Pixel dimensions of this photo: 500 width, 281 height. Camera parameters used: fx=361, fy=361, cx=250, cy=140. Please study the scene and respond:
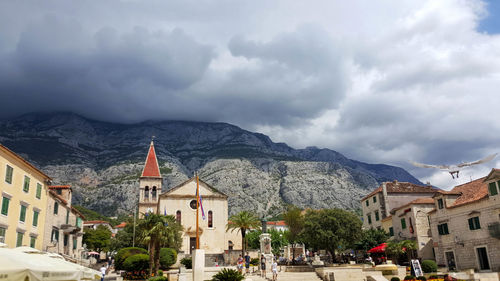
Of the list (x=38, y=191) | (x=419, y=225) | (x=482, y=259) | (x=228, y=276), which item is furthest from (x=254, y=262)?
(x=38, y=191)

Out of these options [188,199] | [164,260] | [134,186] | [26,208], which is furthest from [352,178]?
[26,208]

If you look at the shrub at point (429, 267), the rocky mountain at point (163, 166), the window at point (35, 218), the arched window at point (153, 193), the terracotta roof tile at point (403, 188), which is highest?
the rocky mountain at point (163, 166)

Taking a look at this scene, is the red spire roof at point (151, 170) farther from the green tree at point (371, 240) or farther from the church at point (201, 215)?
the green tree at point (371, 240)

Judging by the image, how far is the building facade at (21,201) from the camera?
87.6 feet

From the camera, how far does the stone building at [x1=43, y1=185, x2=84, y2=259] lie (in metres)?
34.5

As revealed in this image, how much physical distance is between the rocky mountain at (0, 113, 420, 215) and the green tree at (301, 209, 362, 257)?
87866 millimetres

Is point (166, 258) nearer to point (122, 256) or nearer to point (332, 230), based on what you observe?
point (122, 256)

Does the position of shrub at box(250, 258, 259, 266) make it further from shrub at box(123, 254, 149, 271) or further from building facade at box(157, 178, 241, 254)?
shrub at box(123, 254, 149, 271)

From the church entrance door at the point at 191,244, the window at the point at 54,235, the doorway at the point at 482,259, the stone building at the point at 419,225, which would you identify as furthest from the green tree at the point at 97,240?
the doorway at the point at 482,259

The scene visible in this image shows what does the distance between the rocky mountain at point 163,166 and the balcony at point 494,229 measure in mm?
101558

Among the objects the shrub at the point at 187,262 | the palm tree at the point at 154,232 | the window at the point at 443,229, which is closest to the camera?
the palm tree at the point at 154,232

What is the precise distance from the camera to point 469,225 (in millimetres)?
33906

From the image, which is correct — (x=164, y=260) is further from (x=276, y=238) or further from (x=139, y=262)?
(x=276, y=238)

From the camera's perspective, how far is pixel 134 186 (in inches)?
5010
